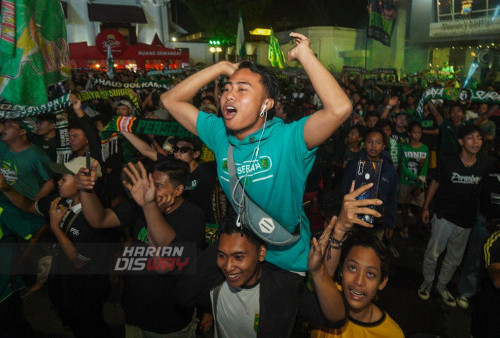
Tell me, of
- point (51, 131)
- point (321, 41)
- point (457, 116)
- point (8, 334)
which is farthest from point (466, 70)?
point (8, 334)

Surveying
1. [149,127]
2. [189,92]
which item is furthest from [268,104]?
[149,127]

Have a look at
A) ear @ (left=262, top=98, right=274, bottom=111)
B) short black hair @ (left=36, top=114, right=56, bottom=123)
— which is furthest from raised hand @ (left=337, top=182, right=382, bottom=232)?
short black hair @ (left=36, top=114, right=56, bottom=123)

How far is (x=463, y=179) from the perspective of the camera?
434 centimetres

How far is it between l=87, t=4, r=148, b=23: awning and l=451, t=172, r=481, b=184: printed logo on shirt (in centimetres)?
3908

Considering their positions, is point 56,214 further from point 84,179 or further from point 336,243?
point 336,243

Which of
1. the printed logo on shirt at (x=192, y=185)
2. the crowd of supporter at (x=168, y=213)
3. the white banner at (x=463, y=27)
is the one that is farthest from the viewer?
the white banner at (x=463, y=27)

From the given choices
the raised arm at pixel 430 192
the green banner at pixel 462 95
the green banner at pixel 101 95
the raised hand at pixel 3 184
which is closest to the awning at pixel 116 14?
the green banner at pixel 101 95

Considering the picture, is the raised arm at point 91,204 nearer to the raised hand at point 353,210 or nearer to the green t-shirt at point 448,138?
A: the raised hand at point 353,210

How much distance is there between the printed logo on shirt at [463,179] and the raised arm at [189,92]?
135 inches

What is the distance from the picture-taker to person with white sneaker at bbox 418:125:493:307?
4305 mm

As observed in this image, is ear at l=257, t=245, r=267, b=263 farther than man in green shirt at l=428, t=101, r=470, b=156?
No

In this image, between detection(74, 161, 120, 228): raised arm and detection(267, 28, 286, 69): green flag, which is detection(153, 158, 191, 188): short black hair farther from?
detection(267, 28, 286, 69): green flag

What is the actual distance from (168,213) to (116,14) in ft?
132

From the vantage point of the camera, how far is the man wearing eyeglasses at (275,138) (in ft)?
6.20
